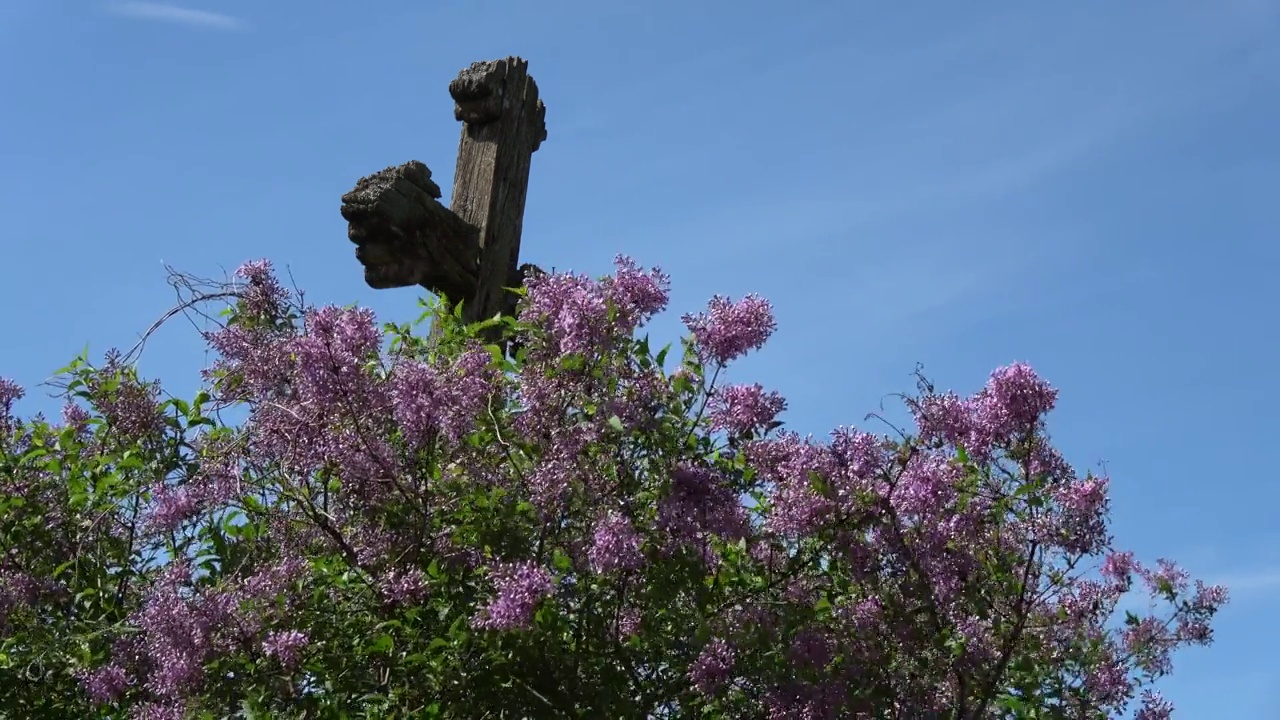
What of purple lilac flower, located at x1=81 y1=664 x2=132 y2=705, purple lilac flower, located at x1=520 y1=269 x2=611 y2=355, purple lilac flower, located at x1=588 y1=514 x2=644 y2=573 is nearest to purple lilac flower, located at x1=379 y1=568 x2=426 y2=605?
purple lilac flower, located at x1=588 y1=514 x2=644 y2=573

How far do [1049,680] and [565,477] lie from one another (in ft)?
6.00

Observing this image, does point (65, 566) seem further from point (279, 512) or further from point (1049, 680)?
point (1049, 680)

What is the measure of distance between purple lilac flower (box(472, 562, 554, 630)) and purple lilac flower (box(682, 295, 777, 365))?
78cm

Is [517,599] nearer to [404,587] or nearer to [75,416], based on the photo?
[404,587]

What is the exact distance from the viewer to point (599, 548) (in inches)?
147

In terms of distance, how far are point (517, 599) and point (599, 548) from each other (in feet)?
0.79

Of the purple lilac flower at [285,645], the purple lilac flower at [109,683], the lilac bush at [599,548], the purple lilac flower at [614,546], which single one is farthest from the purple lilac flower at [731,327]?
the purple lilac flower at [109,683]

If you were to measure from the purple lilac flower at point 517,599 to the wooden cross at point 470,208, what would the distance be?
97.8 inches

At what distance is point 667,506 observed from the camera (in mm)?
3889

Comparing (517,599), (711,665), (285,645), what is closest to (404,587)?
(285,645)

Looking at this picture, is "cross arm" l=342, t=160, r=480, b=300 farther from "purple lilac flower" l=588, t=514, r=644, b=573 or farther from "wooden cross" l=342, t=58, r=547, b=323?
"purple lilac flower" l=588, t=514, r=644, b=573

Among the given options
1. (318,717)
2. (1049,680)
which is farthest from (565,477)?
(1049,680)

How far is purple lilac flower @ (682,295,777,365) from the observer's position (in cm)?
402

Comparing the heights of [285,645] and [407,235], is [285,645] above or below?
below
